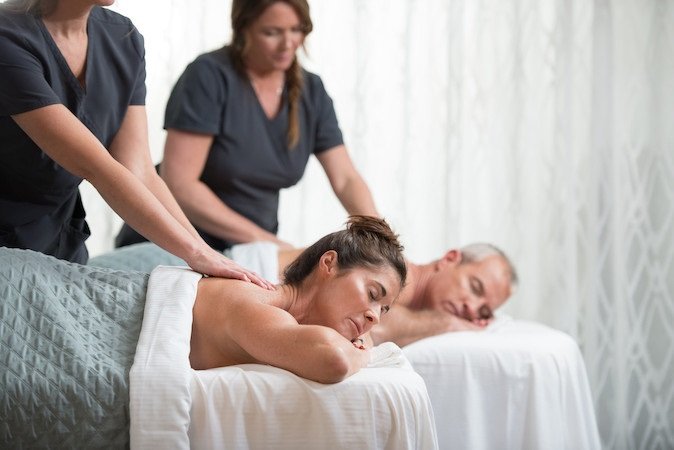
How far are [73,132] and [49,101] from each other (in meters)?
0.07

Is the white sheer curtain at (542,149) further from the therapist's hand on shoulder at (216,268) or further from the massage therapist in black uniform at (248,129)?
the therapist's hand on shoulder at (216,268)

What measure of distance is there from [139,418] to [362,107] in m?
2.04

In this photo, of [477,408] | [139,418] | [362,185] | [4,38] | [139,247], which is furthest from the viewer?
[362,185]

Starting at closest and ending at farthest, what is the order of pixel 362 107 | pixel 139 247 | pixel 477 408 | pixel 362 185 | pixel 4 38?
1. pixel 4 38
2. pixel 477 408
3. pixel 139 247
4. pixel 362 185
5. pixel 362 107

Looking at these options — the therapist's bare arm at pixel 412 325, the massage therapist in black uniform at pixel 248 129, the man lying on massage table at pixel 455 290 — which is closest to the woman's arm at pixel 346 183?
the massage therapist in black uniform at pixel 248 129

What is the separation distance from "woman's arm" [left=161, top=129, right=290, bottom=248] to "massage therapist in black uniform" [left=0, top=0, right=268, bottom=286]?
492 mm

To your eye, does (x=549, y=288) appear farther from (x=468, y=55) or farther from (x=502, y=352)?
(x=502, y=352)

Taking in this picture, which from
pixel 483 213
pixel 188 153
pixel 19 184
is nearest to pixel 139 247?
pixel 188 153

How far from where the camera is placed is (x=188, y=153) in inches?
110

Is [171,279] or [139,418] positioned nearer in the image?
[139,418]

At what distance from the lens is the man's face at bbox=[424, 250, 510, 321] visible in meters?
2.71

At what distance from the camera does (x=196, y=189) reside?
2.76 meters

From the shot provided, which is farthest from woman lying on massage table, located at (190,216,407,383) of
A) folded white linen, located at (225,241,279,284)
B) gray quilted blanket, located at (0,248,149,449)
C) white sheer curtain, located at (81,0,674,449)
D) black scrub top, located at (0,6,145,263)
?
white sheer curtain, located at (81,0,674,449)

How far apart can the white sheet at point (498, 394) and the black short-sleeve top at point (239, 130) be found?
76 cm
